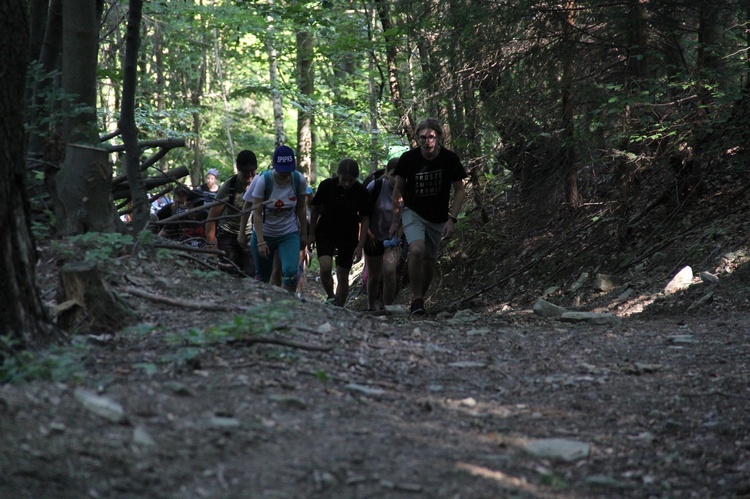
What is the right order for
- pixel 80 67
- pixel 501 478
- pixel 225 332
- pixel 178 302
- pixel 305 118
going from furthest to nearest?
pixel 305 118 → pixel 80 67 → pixel 178 302 → pixel 225 332 → pixel 501 478

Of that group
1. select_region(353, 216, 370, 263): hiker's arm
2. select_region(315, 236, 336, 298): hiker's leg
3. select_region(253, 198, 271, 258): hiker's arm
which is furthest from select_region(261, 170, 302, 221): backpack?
select_region(353, 216, 370, 263): hiker's arm

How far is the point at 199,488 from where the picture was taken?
10.4 ft

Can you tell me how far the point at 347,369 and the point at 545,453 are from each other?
5.24ft

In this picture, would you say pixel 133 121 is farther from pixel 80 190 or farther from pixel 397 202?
pixel 397 202

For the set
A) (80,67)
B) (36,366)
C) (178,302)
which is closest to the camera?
(36,366)

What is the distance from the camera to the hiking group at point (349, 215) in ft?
30.2

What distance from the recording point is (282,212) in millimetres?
9273

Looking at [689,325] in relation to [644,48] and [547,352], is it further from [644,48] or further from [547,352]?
[644,48]

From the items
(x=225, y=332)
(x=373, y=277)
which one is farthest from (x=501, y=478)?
(x=373, y=277)

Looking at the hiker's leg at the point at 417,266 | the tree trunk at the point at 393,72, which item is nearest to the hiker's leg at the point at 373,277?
the hiker's leg at the point at 417,266

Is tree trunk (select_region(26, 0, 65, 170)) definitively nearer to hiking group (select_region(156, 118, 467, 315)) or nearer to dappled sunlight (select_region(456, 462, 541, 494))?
hiking group (select_region(156, 118, 467, 315))

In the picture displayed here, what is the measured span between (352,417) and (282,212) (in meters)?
5.31

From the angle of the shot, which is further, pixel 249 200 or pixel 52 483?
pixel 249 200

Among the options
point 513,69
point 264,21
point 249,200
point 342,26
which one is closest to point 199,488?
point 249,200
